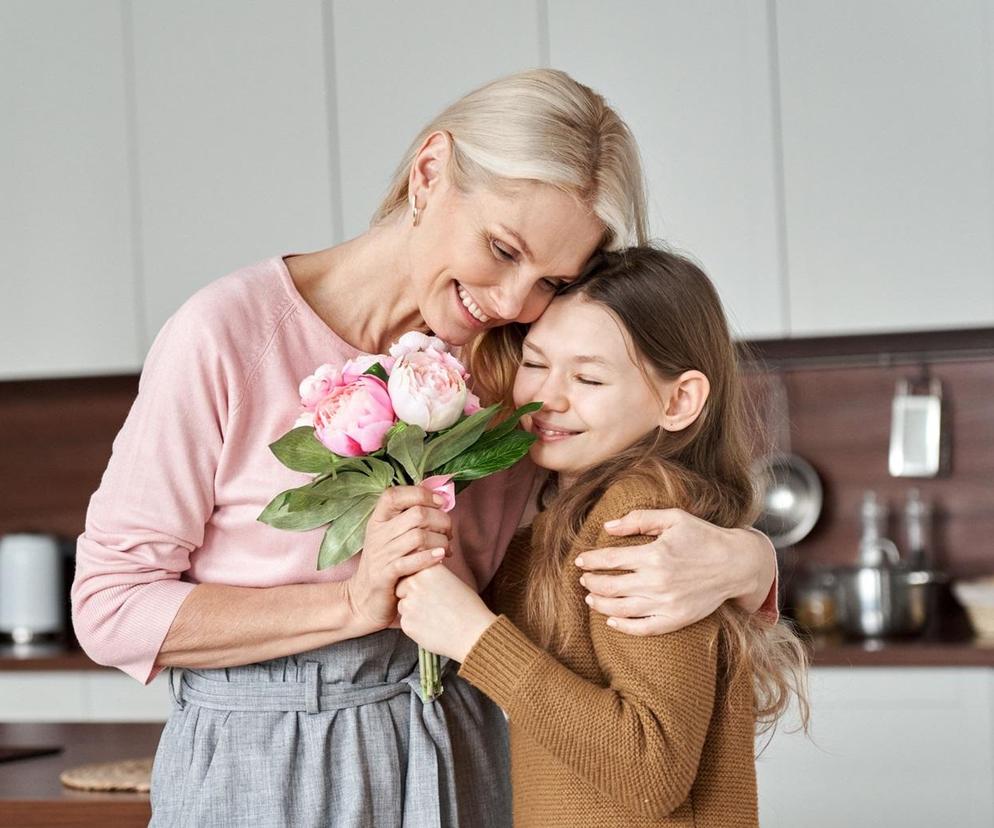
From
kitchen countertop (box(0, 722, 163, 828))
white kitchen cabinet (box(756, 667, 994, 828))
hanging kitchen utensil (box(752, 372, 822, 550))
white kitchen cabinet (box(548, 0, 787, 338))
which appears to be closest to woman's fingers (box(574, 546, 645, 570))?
kitchen countertop (box(0, 722, 163, 828))

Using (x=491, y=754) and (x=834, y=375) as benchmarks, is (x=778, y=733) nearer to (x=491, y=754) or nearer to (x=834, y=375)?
(x=834, y=375)

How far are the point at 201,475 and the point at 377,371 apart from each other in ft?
0.70

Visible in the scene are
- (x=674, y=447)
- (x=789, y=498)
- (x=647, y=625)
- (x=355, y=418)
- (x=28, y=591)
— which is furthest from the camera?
(x=28, y=591)

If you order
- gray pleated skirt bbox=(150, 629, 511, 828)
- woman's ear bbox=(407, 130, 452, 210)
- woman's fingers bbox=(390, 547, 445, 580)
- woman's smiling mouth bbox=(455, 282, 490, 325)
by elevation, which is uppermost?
woman's ear bbox=(407, 130, 452, 210)

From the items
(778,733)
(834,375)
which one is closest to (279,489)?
(778,733)

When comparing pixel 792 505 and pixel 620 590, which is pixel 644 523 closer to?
pixel 620 590

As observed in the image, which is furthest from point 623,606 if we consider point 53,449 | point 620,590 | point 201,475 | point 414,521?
point 53,449

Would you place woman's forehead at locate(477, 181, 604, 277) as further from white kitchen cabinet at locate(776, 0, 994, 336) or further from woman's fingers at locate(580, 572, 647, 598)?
white kitchen cabinet at locate(776, 0, 994, 336)

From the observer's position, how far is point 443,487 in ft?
4.32

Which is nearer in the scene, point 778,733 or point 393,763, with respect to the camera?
point 393,763

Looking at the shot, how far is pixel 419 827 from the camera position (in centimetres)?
142

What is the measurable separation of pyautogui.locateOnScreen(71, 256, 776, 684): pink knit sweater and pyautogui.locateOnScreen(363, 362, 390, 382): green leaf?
126 millimetres

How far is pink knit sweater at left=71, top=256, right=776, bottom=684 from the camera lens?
135cm

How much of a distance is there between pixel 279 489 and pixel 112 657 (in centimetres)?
24
